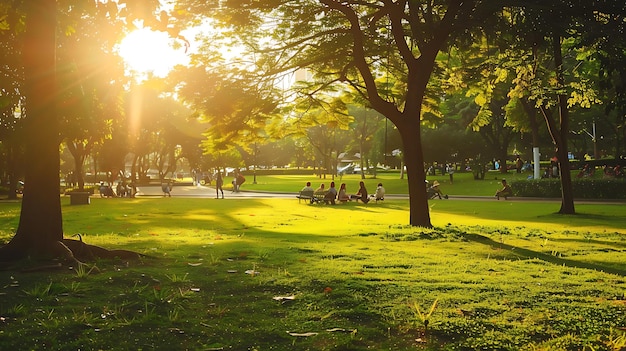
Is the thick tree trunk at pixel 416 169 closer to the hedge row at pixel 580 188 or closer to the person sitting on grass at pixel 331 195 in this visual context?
the person sitting on grass at pixel 331 195

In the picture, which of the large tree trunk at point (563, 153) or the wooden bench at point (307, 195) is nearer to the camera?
the large tree trunk at point (563, 153)

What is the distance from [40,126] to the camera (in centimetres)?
925

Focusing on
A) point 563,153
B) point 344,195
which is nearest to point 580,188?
point 563,153

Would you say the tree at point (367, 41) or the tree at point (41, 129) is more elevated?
the tree at point (367, 41)

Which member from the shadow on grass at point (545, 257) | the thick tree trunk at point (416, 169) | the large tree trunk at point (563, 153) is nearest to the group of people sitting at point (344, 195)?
the large tree trunk at point (563, 153)

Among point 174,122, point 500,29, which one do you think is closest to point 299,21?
point 500,29

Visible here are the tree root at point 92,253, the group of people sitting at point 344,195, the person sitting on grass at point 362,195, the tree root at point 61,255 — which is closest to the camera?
the tree root at point 61,255

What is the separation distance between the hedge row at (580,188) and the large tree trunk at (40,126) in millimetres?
31318

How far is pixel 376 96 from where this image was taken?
58.1 feet

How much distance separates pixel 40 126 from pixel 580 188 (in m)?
32.2

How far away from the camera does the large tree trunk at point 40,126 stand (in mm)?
9203

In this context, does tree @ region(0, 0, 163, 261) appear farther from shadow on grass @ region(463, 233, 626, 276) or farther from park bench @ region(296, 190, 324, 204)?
park bench @ region(296, 190, 324, 204)

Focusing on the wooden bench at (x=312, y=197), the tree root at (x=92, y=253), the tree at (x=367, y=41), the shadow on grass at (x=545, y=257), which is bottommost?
the shadow on grass at (x=545, y=257)

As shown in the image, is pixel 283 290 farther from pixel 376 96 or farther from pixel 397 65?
pixel 397 65
